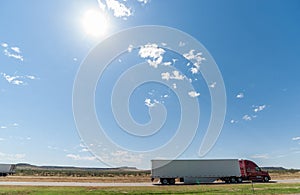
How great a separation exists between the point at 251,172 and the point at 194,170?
921 centimetres

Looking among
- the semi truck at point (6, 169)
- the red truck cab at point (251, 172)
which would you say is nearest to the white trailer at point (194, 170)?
the red truck cab at point (251, 172)

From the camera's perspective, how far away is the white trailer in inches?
1391

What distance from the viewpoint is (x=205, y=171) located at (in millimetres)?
36625

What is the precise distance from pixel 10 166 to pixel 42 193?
143 feet

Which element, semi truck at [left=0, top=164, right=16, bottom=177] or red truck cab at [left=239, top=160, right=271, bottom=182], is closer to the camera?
red truck cab at [left=239, top=160, right=271, bottom=182]

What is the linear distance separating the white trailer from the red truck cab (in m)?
1.06

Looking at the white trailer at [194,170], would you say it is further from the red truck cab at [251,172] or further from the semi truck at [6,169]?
the semi truck at [6,169]

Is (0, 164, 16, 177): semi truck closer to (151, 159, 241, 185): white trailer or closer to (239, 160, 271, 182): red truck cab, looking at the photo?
(151, 159, 241, 185): white trailer

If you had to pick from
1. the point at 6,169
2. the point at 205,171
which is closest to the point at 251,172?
the point at 205,171

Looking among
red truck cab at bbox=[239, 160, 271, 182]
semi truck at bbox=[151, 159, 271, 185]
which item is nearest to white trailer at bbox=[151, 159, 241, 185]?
semi truck at bbox=[151, 159, 271, 185]

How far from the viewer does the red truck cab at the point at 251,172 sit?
38688mm

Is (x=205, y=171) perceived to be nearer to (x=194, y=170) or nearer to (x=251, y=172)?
(x=194, y=170)

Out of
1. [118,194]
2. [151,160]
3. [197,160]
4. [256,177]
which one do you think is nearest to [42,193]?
[118,194]

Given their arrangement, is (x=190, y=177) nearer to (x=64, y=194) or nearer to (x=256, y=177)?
(x=256, y=177)
